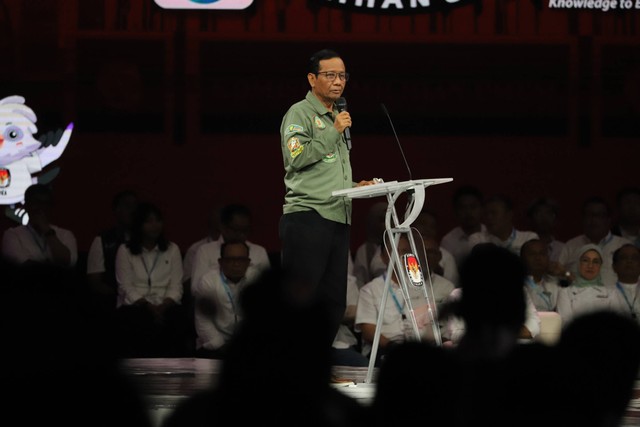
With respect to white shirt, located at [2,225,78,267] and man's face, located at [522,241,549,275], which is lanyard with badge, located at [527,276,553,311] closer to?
man's face, located at [522,241,549,275]

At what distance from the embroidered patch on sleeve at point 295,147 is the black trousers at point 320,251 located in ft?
0.74

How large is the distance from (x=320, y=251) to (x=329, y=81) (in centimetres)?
63

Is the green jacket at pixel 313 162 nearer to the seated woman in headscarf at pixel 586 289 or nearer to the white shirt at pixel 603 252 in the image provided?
the seated woman in headscarf at pixel 586 289

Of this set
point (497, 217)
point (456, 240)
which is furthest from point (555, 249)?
point (456, 240)

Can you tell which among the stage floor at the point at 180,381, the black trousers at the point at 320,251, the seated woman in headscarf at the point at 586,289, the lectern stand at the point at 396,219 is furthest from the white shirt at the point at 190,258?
the lectern stand at the point at 396,219

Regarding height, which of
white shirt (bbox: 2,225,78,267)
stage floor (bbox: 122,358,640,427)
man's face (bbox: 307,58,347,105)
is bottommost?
stage floor (bbox: 122,358,640,427)

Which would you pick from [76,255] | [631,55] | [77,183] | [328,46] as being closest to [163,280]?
[76,255]

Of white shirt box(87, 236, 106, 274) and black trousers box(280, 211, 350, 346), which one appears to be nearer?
black trousers box(280, 211, 350, 346)

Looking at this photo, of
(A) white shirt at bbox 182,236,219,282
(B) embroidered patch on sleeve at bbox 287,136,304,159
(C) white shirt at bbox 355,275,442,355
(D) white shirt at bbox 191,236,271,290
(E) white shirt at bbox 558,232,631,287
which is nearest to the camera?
(B) embroidered patch on sleeve at bbox 287,136,304,159

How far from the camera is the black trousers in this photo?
429cm

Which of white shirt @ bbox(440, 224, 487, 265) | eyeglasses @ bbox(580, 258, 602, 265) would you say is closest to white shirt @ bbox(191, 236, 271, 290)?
white shirt @ bbox(440, 224, 487, 265)

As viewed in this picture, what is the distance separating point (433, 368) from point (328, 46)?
18.1 ft

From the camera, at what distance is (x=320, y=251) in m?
4.32

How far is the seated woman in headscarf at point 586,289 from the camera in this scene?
5957 mm
